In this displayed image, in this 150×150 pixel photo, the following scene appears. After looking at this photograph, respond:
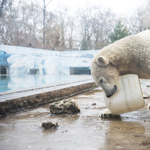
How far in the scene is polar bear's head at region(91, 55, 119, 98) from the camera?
2.47 meters

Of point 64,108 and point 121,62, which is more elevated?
→ point 121,62

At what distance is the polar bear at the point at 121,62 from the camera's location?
2441 mm

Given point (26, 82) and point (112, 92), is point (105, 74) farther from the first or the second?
point (26, 82)

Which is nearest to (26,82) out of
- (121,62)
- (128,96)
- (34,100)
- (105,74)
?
(34,100)

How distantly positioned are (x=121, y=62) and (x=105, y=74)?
0.31 metres

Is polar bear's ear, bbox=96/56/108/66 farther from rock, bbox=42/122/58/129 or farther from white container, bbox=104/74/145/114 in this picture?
rock, bbox=42/122/58/129

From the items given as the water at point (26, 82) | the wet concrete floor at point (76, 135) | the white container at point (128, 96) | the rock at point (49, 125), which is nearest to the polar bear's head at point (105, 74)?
the white container at point (128, 96)

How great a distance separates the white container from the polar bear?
102 mm

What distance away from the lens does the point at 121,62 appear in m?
2.59

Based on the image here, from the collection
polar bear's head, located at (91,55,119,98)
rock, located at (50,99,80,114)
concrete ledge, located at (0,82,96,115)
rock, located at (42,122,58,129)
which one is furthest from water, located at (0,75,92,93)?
polar bear's head, located at (91,55,119,98)

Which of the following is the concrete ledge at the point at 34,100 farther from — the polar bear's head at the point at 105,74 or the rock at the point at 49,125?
the polar bear's head at the point at 105,74

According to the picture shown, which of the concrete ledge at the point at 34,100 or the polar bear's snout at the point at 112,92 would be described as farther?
the concrete ledge at the point at 34,100

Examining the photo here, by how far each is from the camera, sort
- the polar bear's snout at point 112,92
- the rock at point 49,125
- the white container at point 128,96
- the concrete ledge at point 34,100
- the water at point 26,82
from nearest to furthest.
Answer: the rock at point 49,125
the white container at point 128,96
the polar bear's snout at point 112,92
the concrete ledge at point 34,100
the water at point 26,82

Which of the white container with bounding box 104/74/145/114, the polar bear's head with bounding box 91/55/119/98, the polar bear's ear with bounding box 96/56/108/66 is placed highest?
the polar bear's ear with bounding box 96/56/108/66
